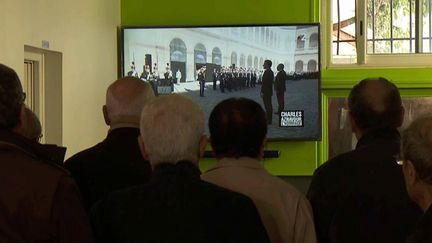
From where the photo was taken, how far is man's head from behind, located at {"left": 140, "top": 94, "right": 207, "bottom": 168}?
1.93m

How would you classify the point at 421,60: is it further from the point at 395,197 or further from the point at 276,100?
the point at 395,197

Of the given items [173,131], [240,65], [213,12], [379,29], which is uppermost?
[213,12]

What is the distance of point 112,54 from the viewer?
21.7 ft

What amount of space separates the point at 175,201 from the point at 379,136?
94 centimetres

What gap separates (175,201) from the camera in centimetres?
189

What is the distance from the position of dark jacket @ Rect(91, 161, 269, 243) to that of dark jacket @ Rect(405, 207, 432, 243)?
1.34 ft

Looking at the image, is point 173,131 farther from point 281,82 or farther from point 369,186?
point 281,82

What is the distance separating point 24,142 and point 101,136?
4.39 meters

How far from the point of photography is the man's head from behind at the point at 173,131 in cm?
193

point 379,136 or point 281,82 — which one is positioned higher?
point 281,82

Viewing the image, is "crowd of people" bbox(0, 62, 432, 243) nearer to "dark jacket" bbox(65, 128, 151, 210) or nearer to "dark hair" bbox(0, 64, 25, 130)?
"dark hair" bbox(0, 64, 25, 130)

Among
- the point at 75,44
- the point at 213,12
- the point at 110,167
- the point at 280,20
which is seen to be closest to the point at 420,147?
the point at 110,167

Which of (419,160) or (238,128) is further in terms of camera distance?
(238,128)

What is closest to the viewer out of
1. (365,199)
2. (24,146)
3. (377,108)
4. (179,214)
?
(179,214)
